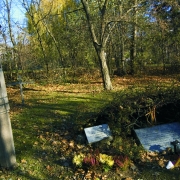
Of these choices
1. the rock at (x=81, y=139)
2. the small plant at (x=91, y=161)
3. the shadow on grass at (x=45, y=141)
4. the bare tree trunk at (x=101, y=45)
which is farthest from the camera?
the bare tree trunk at (x=101, y=45)

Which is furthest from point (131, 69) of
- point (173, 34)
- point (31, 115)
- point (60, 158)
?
point (60, 158)

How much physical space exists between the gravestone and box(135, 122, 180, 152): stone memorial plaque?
2625 mm

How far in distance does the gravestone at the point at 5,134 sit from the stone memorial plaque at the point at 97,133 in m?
1.64

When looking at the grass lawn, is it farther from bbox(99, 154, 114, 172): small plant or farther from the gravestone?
the gravestone

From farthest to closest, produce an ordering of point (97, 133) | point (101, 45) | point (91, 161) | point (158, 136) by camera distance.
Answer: point (101, 45) < point (97, 133) < point (158, 136) < point (91, 161)

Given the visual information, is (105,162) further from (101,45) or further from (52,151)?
(101,45)

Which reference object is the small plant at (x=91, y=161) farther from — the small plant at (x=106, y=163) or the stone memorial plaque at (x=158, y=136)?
the stone memorial plaque at (x=158, y=136)

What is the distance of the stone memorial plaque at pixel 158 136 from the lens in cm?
468

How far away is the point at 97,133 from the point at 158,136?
1318 mm

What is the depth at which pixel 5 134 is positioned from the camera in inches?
164

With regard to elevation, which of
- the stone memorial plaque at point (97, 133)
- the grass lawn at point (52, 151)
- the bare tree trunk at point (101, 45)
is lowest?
the grass lawn at point (52, 151)

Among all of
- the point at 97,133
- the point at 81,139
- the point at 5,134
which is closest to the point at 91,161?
the point at 97,133

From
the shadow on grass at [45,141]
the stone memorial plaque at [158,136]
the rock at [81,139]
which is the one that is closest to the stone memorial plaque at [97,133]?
the rock at [81,139]

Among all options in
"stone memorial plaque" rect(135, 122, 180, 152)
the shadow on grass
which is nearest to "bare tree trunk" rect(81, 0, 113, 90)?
the shadow on grass
